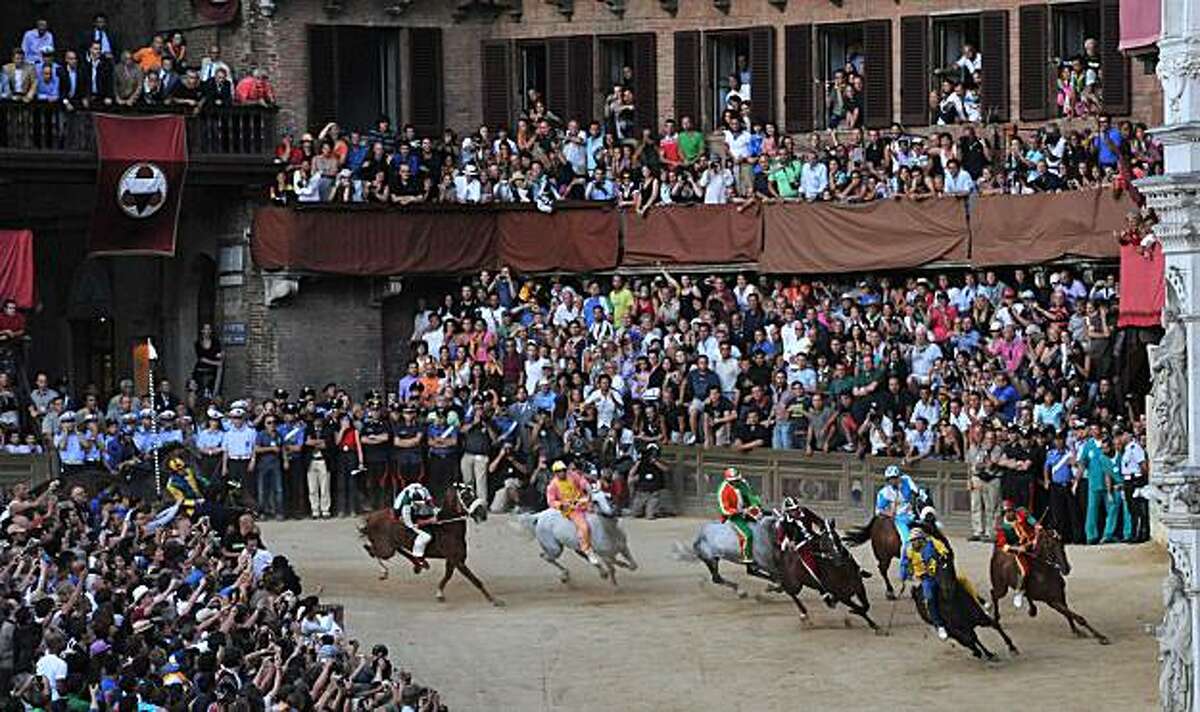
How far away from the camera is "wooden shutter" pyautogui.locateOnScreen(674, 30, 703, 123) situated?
4881 centimetres

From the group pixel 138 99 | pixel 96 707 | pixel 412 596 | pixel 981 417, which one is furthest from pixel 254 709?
pixel 138 99

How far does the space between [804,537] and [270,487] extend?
38.5ft

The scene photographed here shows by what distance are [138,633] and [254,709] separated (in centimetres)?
244

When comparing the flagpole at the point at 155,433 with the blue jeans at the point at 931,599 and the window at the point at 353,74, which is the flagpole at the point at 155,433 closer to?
the window at the point at 353,74

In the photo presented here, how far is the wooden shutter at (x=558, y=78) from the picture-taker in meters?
49.8

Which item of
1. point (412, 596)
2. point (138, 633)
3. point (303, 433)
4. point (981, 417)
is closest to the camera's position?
point (138, 633)

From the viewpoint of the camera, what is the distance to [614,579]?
3753 cm

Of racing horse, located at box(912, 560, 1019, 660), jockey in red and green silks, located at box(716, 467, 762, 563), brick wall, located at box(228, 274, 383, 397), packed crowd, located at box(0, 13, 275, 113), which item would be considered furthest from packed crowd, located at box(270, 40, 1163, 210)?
racing horse, located at box(912, 560, 1019, 660)

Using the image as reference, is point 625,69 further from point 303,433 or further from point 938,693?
point 938,693

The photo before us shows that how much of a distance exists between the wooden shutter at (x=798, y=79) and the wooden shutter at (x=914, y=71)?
1.79 metres

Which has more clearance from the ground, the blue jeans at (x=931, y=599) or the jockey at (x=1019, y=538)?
the jockey at (x=1019, y=538)

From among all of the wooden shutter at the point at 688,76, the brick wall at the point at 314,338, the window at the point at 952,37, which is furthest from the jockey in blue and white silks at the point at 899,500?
the brick wall at the point at 314,338

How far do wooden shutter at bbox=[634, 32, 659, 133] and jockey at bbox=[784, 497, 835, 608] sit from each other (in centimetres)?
1589

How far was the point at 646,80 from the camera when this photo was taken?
1949 inches
